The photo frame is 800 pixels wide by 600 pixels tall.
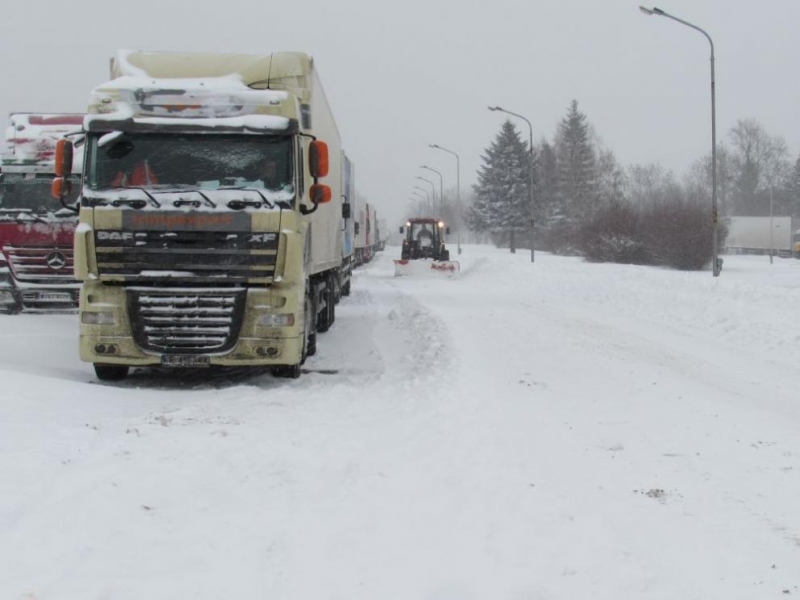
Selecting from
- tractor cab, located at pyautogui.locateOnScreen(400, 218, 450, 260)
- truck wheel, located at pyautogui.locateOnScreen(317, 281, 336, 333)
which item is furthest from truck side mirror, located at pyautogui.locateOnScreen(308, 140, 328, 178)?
tractor cab, located at pyautogui.locateOnScreen(400, 218, 450, 260)

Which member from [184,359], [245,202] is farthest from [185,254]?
[184,359]

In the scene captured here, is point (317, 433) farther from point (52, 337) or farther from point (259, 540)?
point (52, 337)

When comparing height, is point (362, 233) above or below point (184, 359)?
above

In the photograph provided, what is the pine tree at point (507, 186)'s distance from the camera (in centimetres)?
6969

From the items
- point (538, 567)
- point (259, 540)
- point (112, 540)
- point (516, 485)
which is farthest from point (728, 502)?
point (112, 540)

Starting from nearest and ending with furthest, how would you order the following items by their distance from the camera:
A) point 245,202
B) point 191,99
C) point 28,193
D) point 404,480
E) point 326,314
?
point 404,480
point 245,202
point 191,99
point 28,193
point 326,314

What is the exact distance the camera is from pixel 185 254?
27.0 ft

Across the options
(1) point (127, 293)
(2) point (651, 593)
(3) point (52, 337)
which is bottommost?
(2) point (651, 593)

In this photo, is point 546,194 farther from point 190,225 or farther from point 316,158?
point 190,225

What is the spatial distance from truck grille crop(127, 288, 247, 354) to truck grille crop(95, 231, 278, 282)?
7.7 inches

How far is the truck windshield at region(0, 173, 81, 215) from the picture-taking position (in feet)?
43.5

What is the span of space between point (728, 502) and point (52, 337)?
30.9ft

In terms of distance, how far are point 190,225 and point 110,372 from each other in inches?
87.8

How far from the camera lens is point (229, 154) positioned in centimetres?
852
